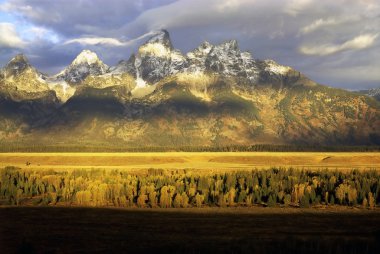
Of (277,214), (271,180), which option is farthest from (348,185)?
(277,214)

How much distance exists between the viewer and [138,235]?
41.7 meters

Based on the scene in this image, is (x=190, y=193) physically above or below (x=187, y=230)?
above

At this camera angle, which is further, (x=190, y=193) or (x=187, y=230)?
(x=190, y=193)

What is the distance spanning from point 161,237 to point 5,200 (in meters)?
32.8

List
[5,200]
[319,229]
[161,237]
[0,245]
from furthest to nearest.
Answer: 1. [5,200]
2. [319,229]
3. [161,237]
4. [0,245]

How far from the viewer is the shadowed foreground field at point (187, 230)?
3572cm

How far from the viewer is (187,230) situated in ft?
144

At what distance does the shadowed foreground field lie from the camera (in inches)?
1406

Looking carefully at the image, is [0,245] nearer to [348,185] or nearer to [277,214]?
[277,214]

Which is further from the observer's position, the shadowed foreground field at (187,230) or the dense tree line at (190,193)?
the dense tree line at (190,193)

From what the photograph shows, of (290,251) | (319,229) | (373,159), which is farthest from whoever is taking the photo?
(373,159)

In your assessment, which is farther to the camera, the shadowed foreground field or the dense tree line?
the dense tree line

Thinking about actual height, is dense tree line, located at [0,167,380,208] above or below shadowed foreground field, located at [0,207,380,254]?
above

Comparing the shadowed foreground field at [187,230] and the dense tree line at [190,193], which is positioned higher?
the dense tree line at [190,193]
